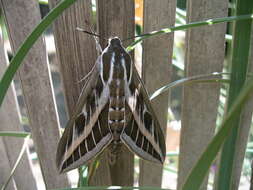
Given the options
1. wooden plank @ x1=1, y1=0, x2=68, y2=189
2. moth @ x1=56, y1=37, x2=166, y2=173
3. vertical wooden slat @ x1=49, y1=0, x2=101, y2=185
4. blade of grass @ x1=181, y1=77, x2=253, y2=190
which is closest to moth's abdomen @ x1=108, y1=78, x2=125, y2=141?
moth @ x1=56, y1=37, x2=166, y2=173

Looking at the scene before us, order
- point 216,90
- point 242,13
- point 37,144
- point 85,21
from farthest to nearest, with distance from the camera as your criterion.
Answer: point 37,144 < point 216,90 < point 85,21 < point 242,13

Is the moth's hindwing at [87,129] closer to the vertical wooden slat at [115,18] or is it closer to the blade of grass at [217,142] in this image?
the vertical wooden slat at [115,18]

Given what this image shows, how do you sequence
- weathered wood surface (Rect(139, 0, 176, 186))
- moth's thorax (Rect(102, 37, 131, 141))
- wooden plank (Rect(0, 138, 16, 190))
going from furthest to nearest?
wooden plank (Rect(0, 138, 16, 190)) → weathered wood surface (Rect(139, 0, 176, 186)) → moth's thorax (Rect(102, 37, 131, 141))

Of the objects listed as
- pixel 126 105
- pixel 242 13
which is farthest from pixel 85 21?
A: pixel 242 13

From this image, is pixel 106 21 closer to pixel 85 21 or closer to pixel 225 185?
pixel 85 21

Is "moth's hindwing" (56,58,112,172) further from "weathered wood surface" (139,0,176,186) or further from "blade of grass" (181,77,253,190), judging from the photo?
"blade of grass" (181,77,253,190)

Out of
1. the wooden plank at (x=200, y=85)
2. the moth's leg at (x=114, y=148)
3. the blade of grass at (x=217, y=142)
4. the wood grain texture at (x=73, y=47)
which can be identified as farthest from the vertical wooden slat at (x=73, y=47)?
the blade of grass at (x=217, y=142)
